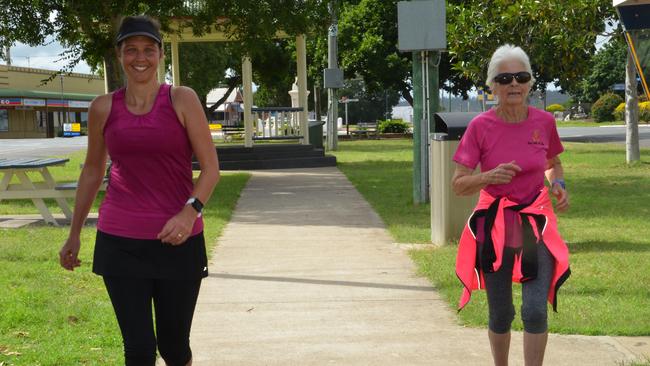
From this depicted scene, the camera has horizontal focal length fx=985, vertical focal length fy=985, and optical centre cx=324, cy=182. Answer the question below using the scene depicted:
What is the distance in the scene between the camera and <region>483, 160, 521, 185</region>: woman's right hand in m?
4.20

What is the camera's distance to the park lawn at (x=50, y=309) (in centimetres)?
564

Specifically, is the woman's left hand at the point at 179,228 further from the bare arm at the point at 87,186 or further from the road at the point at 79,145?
the road at the point at 79,145

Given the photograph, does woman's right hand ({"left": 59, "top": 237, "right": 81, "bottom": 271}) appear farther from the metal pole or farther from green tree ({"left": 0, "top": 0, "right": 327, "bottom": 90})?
the metal pole

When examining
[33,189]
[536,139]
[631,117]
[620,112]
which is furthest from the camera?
[620,112]

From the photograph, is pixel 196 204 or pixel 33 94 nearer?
pixel 196 204

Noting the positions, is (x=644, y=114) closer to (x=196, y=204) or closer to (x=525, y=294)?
(x=525, y=294)

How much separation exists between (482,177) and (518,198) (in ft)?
0.79

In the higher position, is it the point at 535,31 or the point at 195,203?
the point at 535,31

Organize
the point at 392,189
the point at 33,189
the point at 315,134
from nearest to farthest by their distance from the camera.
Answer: the point at 33,189 < the point at 392,189 < the point at 315,134

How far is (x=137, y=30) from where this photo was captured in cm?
389

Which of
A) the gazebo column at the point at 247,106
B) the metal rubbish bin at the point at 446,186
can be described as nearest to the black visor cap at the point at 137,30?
the metal rubbish bin at the point at 446,186

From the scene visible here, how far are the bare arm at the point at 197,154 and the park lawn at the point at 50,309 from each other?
1.94m

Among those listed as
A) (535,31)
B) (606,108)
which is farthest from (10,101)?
(535,31)

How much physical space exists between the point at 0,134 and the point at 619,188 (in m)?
64.5
